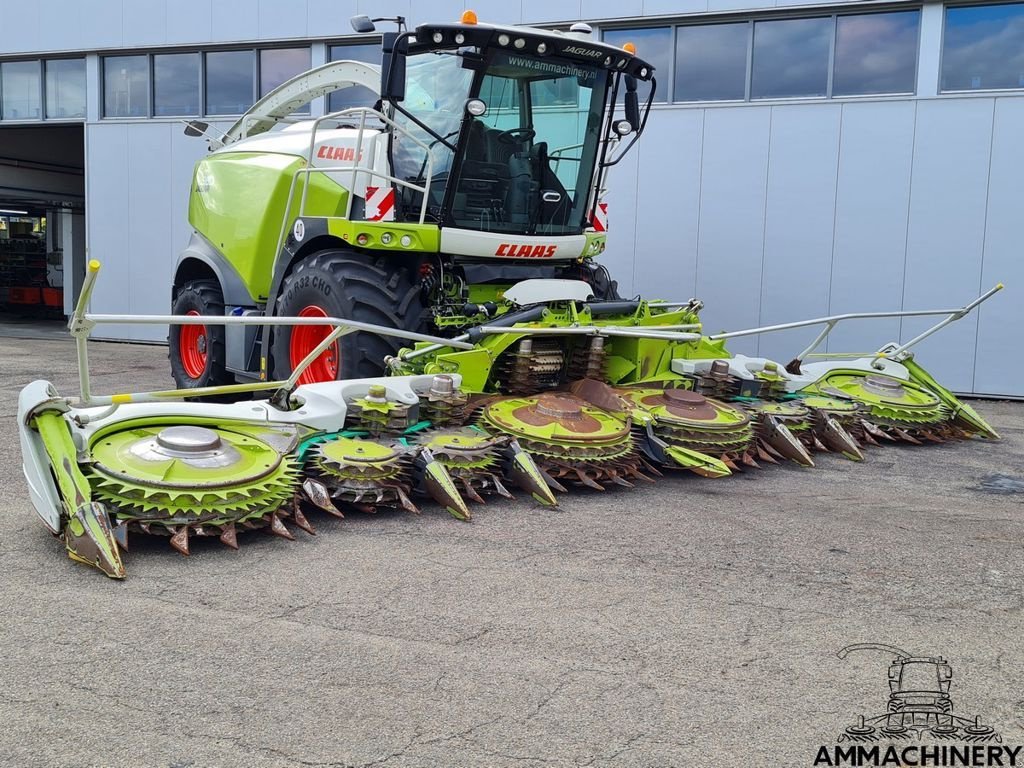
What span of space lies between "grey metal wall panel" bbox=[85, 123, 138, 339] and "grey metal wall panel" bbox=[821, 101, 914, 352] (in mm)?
9957

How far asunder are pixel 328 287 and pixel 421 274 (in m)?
0.62

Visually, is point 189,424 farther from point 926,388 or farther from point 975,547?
point 926,388

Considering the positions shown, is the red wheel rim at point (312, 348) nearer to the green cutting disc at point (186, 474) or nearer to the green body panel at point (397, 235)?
the green body panel at point (397, 235)

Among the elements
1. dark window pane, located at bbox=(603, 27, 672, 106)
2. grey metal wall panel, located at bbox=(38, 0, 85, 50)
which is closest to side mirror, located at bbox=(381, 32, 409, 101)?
dark window pane, located at bbox=(603, 27, 672, 106)

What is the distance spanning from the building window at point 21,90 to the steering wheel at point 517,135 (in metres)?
11.5

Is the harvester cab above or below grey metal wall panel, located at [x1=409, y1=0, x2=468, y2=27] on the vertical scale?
below

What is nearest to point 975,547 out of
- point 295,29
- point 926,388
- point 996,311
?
point 926,388

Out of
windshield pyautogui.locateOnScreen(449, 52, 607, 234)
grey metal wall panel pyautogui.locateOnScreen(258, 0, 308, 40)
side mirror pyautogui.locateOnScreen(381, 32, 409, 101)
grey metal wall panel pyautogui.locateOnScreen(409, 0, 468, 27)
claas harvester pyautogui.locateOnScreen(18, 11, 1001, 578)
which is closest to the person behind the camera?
claas harvester pyautogui.locateOnScreen(18, 11, 1001, 578)

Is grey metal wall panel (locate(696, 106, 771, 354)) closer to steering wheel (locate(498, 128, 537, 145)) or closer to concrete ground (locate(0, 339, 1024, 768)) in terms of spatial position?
steering wheel (locate(498, 128, 537, 145))

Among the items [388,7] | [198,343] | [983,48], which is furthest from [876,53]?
[198,343]

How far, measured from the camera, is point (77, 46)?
559 inches

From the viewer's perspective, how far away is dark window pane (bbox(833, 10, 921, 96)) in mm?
9945

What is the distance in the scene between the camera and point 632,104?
673cm

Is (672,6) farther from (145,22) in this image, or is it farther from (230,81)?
(145,22)
